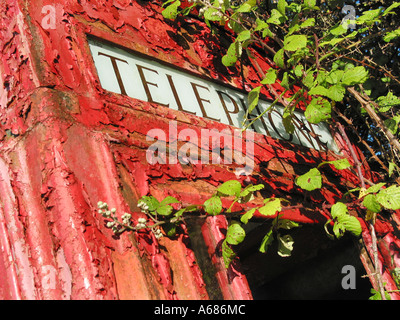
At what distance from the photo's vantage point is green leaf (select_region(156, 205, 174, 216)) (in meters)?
1.60

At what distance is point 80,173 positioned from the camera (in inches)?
60.4

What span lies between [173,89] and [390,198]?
1016mm

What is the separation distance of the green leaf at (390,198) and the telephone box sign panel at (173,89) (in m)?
0.74

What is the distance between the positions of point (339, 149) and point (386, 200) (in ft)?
3.88

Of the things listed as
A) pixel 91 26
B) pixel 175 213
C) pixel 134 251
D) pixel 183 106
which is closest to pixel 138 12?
pixel 91 26

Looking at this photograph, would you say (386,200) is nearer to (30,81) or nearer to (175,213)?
(175,213)

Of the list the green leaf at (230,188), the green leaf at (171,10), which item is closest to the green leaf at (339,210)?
the green leaf at (230,188)

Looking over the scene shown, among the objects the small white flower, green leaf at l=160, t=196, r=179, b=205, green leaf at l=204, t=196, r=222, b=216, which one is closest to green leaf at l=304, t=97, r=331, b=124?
green leaf at l=204, t=196, r=222, b=216

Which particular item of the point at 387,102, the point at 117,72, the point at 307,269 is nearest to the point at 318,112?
the point at 117,72

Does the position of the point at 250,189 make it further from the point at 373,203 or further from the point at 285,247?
the point at 373,203

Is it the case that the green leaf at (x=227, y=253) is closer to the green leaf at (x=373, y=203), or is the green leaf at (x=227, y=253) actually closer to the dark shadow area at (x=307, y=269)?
the green leaf at (x=373, y=203)

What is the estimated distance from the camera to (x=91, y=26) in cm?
201

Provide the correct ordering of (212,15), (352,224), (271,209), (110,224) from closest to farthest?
(110,224) → (271,209) → (352,224) → (212,15)

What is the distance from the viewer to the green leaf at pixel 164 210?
5.24ft
